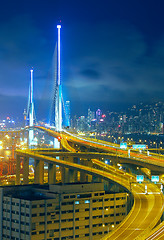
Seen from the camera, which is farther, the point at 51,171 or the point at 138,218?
the point at 51,171

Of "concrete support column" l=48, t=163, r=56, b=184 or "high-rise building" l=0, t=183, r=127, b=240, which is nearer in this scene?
"high-rise building" l=0, t=183, r=127, b=240

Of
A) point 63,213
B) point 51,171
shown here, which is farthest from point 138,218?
point 51,171

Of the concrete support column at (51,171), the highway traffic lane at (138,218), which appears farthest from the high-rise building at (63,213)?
the concrete support column at (51,171)

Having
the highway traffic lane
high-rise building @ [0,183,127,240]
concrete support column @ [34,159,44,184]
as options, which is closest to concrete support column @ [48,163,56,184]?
concrete support column @ [34,159,44,184]

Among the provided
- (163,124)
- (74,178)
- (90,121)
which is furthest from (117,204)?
(90,121)

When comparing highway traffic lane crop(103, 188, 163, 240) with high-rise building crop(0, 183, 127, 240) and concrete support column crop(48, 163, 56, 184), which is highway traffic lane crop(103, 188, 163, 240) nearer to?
high-rise building crop(0, 183, 127, 240)

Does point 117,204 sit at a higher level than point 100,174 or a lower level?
lower

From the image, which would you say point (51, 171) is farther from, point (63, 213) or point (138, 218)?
point (138, 218)

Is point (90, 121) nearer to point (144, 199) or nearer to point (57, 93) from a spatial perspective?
point (57, 93)
